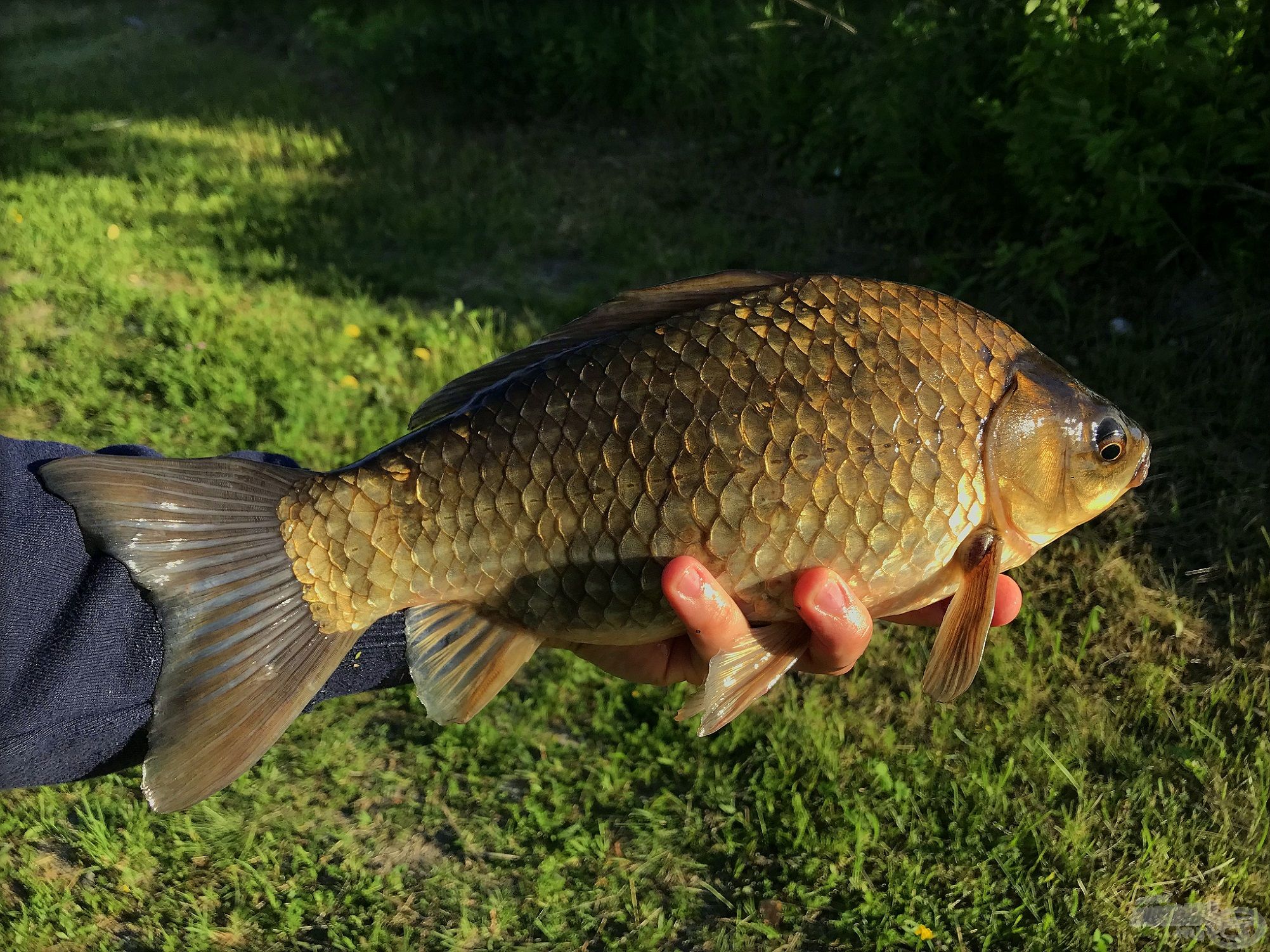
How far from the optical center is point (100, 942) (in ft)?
7.96

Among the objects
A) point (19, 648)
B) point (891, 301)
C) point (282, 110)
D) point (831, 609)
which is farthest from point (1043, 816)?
point (282, 110)

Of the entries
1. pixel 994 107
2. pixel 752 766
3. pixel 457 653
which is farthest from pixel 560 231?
pixel 457 653

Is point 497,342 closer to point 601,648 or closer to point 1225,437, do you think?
point 601,648

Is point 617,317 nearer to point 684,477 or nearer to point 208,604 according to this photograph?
point 684,477

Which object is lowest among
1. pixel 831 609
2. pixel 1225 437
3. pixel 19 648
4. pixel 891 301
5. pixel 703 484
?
pixel 1225 437

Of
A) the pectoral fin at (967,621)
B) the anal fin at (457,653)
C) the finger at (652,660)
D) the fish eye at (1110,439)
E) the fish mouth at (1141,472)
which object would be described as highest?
the fish eye at (1110,439)

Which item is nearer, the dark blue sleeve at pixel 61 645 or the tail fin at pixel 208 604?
the tail fin at pixel 208 604

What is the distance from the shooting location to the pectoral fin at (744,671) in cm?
170

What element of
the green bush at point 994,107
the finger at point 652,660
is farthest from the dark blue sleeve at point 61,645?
the green bush at point 994,107

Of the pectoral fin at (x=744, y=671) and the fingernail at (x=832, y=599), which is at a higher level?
the fingernail at (x=832, y=599)

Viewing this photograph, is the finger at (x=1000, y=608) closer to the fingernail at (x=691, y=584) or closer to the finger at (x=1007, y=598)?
the finger at (x=1007, y=598)

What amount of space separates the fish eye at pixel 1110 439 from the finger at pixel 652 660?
0.91m

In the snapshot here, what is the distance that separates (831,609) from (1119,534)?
6.43ft

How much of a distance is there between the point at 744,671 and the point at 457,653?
1.63ft
